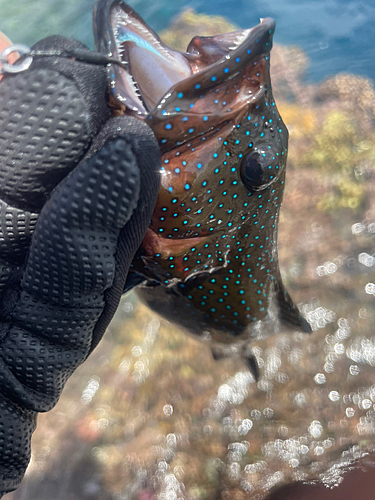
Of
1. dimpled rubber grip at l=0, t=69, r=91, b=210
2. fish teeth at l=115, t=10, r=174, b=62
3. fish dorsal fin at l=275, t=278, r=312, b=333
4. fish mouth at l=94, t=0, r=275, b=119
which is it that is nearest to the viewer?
dimpled rubber grip at l=0, t=69, r=91, b=210

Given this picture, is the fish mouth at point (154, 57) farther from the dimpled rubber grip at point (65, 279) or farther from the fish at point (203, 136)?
the dimpled rubber grip at point (65, 279)

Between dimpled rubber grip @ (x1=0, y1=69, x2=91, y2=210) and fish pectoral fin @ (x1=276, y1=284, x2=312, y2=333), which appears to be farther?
fish pectoral fin @ (x1=276, y1=284, x2=312, y2=333)

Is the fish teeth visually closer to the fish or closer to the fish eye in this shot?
the fish

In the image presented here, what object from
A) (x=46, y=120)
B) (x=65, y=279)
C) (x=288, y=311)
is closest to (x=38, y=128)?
(x=46, y=120)

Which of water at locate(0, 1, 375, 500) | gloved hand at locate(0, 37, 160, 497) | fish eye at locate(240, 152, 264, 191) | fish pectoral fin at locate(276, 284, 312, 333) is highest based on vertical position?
gloved hand at locate(0, 37, 160, 497)

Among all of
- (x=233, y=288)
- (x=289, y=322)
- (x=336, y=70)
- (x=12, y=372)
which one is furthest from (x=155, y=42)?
(x=336, y=70)

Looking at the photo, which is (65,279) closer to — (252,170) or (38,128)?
(38,128)

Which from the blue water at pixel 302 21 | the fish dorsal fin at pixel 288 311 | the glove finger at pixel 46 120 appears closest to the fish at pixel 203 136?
the glove finger at pixel 46 120

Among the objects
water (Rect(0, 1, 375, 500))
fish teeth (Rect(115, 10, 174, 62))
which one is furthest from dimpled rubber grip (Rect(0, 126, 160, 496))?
water (Rect(0, 1, 375, 500))
